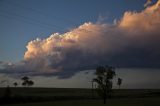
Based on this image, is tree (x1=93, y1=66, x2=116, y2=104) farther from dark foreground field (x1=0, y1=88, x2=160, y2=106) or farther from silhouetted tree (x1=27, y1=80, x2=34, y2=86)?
silhouetted tree (x1=27, y1=80, x2=34, y2=86)

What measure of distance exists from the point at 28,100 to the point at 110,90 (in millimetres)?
32768

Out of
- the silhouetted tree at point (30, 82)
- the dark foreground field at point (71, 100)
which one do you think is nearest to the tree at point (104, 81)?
the dark foreground field at point (71, 100)

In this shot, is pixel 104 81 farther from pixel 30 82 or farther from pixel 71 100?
pixel 30 82

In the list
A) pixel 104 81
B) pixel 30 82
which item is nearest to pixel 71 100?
pixel 104 81

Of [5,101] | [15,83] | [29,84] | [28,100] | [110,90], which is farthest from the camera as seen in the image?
[15,83]

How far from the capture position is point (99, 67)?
8644 centimetres

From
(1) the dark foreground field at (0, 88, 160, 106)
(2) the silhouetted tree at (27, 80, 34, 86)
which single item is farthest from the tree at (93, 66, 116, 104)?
(2) the silhouetted tree at (27, 80, 34, 86)

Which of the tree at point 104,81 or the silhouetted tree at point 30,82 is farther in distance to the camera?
the silhouetted tree at point 30,82

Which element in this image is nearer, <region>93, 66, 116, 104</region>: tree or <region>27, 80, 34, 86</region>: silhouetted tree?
<region>93, 66, 116, 104</region>: tree

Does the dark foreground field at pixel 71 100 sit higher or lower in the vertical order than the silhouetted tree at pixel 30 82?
lower

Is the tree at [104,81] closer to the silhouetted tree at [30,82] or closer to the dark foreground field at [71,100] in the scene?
the dark foreground field at [71,100]

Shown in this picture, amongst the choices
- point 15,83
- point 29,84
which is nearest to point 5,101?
point 29,84

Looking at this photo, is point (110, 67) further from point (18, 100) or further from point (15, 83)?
point (15, 83)

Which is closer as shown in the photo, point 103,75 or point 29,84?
point 103,75
